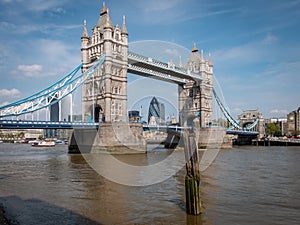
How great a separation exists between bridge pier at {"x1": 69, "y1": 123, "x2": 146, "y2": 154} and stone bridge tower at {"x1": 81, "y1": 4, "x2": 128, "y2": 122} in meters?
2.58

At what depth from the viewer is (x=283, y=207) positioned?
7910mm

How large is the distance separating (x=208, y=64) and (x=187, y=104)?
6.92 metres

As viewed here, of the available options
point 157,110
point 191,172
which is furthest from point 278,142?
point 191,172

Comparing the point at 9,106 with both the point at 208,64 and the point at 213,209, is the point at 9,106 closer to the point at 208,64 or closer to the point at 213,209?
the point at 213,209

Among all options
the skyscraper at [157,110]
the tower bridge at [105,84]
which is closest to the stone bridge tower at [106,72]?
the tower bridge at [105,84]

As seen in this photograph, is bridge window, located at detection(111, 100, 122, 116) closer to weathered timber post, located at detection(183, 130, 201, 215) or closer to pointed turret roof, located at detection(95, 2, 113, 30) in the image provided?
pointed turret roof, located at detection(95, 2, 113, 30)

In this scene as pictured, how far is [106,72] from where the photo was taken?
29.2 metres

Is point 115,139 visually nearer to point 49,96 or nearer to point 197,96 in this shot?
point 49,96

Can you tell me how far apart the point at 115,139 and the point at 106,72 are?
22.7 feet

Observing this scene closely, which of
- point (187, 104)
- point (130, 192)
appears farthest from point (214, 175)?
point (187, 104)

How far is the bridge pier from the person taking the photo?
2548 centimetres

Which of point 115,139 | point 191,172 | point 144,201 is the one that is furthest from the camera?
point 115,139

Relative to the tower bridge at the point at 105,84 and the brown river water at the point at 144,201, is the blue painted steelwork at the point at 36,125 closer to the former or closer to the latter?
the tower bridge at the point at 105,84

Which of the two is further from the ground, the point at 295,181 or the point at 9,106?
the point at 9,106
